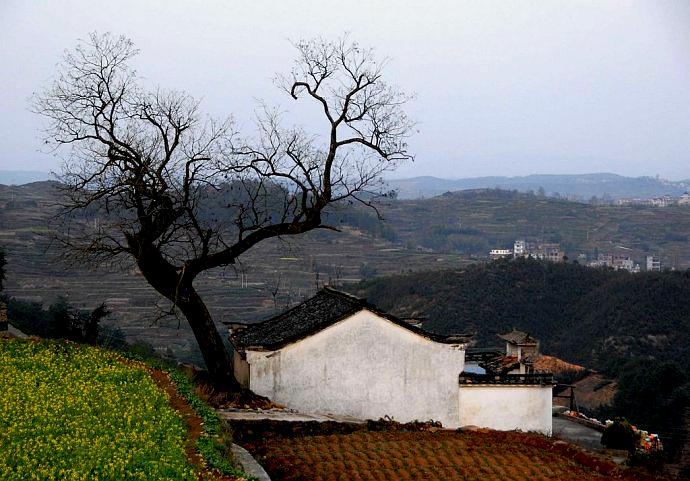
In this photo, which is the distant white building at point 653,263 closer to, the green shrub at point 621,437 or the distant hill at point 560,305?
the distant hill at point 560,305

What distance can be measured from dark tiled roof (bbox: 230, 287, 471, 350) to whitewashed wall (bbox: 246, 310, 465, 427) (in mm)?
152

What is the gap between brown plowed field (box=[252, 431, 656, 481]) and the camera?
14672 mm

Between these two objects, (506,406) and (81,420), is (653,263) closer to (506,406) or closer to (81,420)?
(506,406)

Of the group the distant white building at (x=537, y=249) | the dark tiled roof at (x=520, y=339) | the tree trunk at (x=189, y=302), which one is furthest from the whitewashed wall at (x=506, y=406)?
the distant white building at (x=537, y=249)

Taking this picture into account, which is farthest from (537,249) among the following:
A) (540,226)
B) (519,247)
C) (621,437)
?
(621,437)

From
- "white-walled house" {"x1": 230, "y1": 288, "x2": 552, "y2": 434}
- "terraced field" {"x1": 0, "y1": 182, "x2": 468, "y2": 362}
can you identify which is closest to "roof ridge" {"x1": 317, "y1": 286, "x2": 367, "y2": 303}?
"white-walled house" {"x1": 230, "y1": 288, "x2": 552, "y2": 434}

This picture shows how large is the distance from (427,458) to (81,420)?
22.6 ft

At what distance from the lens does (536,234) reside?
114 meters

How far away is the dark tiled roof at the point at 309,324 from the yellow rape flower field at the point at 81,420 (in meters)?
5.76

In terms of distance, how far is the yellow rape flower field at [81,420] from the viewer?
8.98 m

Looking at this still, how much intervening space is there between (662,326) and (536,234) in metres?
62.2

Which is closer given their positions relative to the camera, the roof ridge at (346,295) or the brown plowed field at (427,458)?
the brown plowed field at (427,458)

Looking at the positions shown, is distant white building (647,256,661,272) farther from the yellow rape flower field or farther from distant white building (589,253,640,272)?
the yellow rape flower field

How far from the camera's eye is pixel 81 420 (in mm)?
10984
